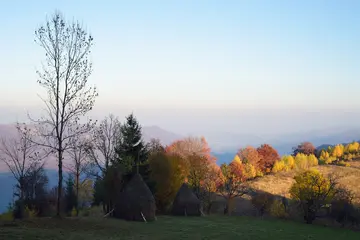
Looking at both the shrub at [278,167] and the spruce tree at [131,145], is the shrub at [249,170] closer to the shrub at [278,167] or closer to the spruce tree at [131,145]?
the shrub at [278,167]

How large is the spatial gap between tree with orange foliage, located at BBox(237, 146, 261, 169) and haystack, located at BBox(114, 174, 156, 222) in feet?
231

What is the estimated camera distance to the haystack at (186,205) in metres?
36.6

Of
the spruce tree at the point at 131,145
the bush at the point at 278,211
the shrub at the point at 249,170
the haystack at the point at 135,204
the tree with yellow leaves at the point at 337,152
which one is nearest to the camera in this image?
the haystack at the point at 135,204

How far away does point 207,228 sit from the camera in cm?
2645

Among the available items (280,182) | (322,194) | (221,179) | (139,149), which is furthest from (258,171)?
(139,149)

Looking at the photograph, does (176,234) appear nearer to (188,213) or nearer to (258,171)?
(188,213)

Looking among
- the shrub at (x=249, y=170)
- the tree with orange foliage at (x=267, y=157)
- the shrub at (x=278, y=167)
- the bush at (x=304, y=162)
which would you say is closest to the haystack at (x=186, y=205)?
the shrub at (x=249, y=170)

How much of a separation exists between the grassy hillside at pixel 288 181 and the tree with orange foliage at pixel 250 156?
6.85m

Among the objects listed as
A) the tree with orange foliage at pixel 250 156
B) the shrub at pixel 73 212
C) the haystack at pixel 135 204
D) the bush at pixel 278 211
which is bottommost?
the bush at pixel 278 211

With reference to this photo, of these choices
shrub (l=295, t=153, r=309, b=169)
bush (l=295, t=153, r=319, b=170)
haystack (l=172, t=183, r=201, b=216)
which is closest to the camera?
haystack (l=172, t=183, r=201, b=216)

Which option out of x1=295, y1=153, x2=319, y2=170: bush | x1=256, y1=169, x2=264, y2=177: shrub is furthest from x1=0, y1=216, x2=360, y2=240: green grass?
x1=295, y1=153, x2=319, y2=170: bush

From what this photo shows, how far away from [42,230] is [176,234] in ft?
27.0

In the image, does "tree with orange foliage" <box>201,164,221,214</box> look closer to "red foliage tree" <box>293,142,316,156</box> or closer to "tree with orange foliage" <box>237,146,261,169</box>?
"tree with orange foliage" <box>237,146,261,169</box>

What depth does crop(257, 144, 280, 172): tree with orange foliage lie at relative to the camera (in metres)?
104
